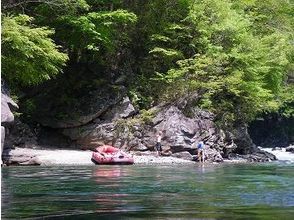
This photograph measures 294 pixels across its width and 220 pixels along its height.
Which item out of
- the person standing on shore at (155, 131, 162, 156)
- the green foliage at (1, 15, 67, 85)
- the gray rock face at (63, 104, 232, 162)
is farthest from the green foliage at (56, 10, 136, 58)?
the person standing on shore at (155, 131, 162, 156)

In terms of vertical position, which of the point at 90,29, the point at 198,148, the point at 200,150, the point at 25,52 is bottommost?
the point at 200,150

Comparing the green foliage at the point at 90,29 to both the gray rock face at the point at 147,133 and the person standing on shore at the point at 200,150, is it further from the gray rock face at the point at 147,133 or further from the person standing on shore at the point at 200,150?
the person standing on shore at the point at 200,150

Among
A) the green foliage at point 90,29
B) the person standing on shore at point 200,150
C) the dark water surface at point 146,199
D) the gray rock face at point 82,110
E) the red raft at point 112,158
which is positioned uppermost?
the green foliage at point 90,29

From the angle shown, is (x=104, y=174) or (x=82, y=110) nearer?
(x=104, y=174)

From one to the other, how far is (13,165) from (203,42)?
16.2 m

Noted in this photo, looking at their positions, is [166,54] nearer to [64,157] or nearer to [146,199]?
[64,157]

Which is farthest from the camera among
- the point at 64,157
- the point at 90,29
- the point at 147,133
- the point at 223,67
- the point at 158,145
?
the point at 223,67

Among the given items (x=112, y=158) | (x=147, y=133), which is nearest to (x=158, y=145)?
(x=147, y=133)

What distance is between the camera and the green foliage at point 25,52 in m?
23.6

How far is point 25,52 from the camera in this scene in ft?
79.1

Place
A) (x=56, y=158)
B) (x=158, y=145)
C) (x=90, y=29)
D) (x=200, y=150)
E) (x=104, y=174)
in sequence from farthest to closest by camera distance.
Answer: (x=158, y=145) < (x=200, y=150) < (x=90, y=29) < (x=56, y=158) < (x=104, y=174)

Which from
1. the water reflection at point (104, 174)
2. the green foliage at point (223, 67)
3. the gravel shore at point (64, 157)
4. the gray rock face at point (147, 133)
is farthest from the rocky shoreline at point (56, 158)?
the green foliage at point (223, 67)

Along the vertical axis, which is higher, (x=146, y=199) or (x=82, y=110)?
(x=82, y=110)

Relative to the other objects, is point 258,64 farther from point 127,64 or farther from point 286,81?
point 286,81
